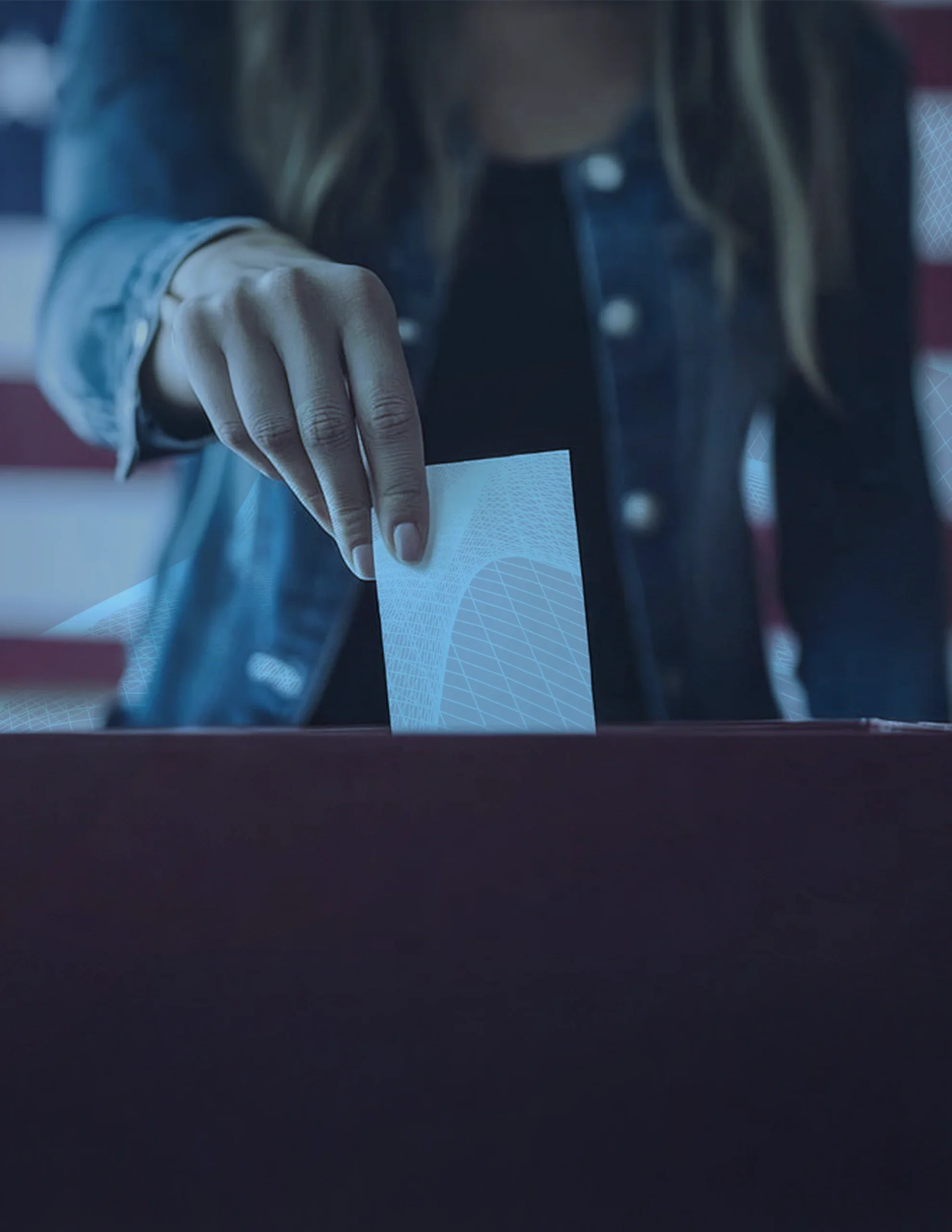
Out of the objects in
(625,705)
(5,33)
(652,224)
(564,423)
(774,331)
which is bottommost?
(625,705)

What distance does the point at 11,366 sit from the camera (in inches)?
52.9

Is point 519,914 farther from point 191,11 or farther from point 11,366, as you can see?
point 191,11

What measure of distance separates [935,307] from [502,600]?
1112mm

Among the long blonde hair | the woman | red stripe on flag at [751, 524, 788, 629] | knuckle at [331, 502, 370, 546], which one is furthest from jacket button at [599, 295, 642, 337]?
knuckle at [331, 502, 370, 546]

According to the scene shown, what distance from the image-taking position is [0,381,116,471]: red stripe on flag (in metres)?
1.36

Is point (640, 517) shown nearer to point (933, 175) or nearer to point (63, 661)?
point (933, 175)

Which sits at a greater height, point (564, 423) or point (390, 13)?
point (390, 13)

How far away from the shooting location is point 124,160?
4.35 ft

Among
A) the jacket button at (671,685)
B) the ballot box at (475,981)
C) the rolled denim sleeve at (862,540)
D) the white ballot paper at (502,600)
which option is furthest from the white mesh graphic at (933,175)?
the ballot box at (475,981)

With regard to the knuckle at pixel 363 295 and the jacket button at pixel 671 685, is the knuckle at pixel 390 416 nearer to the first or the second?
the knuckle at pixel 363 295

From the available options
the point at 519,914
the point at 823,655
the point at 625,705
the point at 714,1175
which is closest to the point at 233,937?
the point at 519,914

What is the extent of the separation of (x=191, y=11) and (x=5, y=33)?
25 centimetres

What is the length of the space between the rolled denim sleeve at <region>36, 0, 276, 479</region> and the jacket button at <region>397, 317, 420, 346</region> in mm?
211

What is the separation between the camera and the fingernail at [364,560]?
637 millimetres
